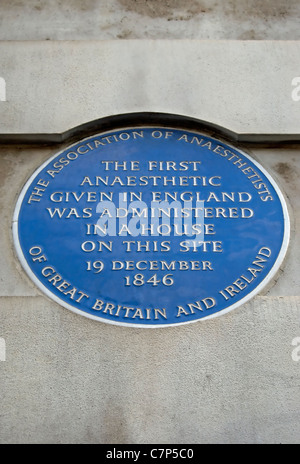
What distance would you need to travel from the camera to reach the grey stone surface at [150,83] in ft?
25.0

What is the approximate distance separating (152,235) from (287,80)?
2123 millimetres

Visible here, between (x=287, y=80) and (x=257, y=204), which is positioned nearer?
(x=257, y=204)

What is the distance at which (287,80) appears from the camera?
7.82 metres

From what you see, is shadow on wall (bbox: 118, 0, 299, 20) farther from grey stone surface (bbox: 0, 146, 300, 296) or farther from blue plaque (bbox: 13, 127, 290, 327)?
grey stone surface (bbox: 0, 146, 300, 296)

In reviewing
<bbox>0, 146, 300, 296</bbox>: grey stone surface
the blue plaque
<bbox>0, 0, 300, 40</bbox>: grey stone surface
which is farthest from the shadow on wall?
<bbox>0, 146, 300, 296</bbox>: grey stone surface

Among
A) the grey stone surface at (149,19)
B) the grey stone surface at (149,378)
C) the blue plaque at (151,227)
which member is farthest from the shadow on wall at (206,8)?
the grey stone surface at (149,378)

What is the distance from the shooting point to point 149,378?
638 cm

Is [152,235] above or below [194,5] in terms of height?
below

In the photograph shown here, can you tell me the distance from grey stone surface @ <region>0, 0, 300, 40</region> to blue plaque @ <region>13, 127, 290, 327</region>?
1.26m

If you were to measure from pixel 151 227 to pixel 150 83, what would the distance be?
1.55 meters

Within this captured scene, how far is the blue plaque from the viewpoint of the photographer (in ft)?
22.2

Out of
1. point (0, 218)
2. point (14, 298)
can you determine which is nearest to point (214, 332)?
point (14, 298)
